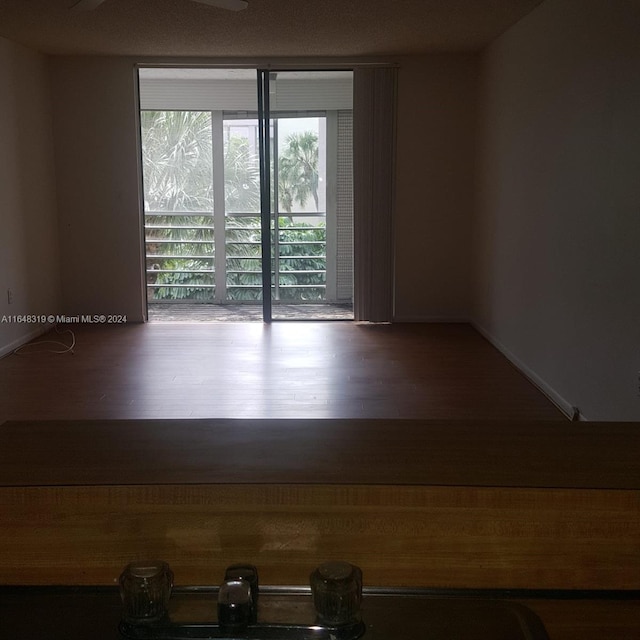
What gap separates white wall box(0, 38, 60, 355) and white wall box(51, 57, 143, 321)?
0.13 metres

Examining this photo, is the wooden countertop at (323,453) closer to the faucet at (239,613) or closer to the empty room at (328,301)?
the empty room at (328,301)

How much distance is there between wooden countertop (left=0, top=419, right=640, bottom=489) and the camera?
1.14 meters

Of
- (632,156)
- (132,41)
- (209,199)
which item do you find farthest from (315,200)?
(632,156)

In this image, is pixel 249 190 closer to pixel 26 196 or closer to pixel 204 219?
pixel 204 219

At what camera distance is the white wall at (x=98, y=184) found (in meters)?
6.86

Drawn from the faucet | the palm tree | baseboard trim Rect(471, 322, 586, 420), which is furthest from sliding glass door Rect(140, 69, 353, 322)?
the faucet

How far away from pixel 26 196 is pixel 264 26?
100 inches

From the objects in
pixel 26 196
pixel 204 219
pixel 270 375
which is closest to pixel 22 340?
pixel 26 196

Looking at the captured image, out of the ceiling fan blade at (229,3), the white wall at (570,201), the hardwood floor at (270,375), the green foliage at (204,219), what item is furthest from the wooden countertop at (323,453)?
the green foliage at (204,219)

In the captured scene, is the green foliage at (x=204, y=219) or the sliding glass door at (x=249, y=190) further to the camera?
the green foliage at (x=204, y=219)

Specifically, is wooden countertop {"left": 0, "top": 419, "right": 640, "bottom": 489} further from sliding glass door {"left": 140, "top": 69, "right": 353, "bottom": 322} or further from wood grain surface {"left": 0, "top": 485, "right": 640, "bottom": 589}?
sliding glass door {"left": 140, "top": 69, "right": 353, "bottom": 322}

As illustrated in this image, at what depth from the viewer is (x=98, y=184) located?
277 inches

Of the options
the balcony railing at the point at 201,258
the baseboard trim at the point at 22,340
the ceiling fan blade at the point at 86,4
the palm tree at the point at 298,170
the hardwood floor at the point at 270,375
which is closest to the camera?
the ceiling fan blade at the point at 86,4

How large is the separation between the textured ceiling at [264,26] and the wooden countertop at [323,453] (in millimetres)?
3899
